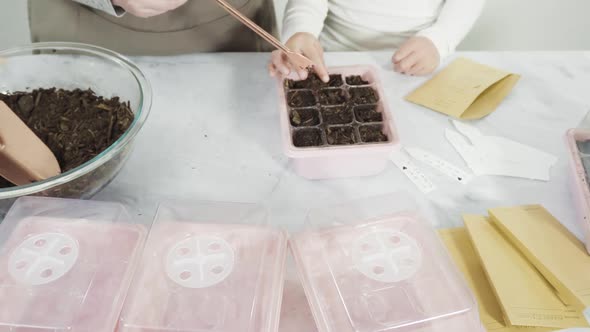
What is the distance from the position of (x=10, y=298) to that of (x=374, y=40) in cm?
94

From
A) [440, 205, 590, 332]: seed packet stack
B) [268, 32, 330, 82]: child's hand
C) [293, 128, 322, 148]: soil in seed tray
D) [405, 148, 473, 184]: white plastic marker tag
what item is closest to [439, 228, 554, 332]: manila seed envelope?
[440, 205, 590, 332]: seed packet stack

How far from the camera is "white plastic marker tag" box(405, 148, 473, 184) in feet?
2.33

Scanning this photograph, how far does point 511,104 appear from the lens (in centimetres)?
84

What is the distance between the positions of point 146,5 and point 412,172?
0.52 m

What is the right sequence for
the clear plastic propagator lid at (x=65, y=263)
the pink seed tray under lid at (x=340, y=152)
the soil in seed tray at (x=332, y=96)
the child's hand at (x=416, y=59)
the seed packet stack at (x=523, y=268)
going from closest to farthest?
the clear plastic propagator lid at (x=65, y=263) → the seed packet stack at (x=523, y=268) → the pink seed tray under lid at (x=340, y=152) → the soil in seed tray at (x=332, y=96) → the child's hand at (x=416, y=59)

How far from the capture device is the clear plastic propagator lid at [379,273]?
439 mm

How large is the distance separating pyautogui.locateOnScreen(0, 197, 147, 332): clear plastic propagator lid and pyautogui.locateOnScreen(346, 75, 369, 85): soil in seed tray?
0.44 meters

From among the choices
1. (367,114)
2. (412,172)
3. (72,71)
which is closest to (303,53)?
(367,114)

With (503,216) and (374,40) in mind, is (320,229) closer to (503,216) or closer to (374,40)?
(503,216)

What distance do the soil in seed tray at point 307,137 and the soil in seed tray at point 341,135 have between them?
2cm

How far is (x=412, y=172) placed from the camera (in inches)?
28.2

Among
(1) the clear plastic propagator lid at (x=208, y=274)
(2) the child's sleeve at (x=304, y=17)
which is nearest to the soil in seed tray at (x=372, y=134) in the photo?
(1) the clear plastic propagator lid at (x=208, y=274)

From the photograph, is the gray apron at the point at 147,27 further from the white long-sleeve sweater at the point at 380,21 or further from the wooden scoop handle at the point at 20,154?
the wooden scoop handle at the point at 20,154

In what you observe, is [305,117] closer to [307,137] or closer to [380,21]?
[307,137]
